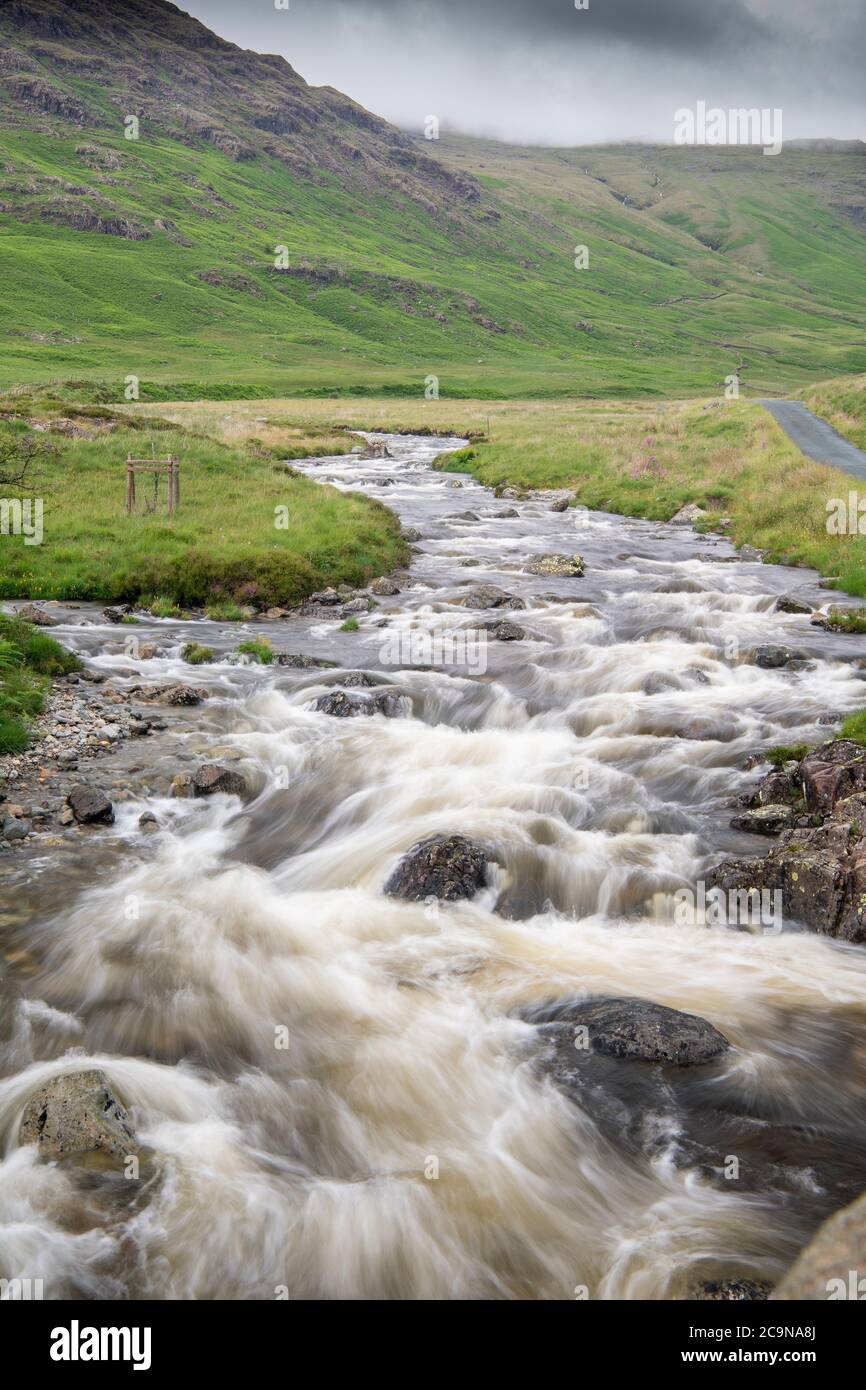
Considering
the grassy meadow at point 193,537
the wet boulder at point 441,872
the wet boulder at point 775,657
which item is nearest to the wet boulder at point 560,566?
the grassy meadow at point 193,537

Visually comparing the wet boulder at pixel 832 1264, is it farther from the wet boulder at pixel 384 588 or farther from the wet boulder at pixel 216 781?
the wet boulder at pixel 384 588

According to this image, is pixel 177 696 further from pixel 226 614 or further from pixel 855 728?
pixel 855 728

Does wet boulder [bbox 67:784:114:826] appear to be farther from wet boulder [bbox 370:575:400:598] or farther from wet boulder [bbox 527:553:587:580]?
wet boulder [bbox 527:553:587:580]

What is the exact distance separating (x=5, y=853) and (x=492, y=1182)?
8.63 meters

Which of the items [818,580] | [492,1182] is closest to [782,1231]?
[492,1182]

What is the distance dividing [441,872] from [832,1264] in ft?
23.4

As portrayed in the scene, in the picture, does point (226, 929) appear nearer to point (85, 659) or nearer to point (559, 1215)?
point (559, 1215)

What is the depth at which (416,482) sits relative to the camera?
55250mm

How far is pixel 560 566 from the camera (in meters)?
33.3

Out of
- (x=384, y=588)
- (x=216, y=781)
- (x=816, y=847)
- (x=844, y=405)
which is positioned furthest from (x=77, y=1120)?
(x=844, y=405)

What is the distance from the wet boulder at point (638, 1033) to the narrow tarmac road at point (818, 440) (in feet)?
122

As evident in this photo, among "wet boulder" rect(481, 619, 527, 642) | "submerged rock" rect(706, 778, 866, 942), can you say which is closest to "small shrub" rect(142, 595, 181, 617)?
"wet boulder" rect(481, 619, 527, 642)

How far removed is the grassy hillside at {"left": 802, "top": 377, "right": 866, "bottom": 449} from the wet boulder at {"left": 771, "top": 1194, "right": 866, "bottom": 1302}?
2075 inches

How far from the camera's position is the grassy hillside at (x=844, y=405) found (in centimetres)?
5925
